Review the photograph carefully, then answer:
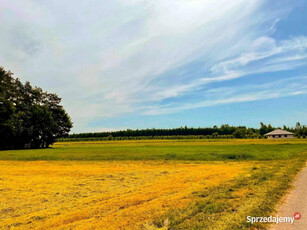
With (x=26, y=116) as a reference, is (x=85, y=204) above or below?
below

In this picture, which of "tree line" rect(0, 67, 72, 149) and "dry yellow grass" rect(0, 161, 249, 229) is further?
"tree line" rect(0, 67, 72, 149)

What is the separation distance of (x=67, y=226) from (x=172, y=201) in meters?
4.29

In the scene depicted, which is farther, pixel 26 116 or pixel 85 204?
pixel 26 116

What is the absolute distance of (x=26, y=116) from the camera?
65.6 meters

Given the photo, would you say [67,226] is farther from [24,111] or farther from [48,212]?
[24,111]

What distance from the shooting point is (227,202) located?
28.0 feet

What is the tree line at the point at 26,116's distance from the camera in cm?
5656

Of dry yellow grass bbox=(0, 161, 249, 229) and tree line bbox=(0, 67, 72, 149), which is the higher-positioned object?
tree line bbox=(0, 67, 72, 149)

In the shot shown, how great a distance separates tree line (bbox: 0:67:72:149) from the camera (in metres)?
56.6

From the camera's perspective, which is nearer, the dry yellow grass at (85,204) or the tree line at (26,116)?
the dry yellow grass at (85,204)

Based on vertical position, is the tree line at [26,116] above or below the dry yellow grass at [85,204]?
above

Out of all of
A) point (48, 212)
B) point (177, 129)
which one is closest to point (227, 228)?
point (48, 212)

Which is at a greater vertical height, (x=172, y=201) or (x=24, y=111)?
(x=24, y=111)

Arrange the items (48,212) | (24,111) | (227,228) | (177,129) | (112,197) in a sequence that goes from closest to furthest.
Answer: (227,228) → (48,212) → (112,197) → (24,111) → (177,129)
